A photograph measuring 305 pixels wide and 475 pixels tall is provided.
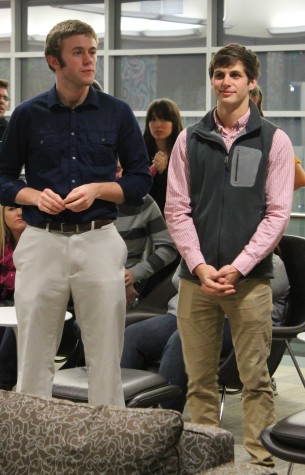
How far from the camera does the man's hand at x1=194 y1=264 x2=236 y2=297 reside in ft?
12.6

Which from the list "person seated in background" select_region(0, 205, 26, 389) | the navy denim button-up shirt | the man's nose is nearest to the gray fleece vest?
the man's nose

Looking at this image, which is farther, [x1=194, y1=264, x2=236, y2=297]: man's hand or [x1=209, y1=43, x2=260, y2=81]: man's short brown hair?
[x1=209, y1=43, x2=260, y2=81]: man's short brown hair

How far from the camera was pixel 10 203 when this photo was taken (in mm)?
3623

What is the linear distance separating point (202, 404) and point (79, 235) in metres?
0.99

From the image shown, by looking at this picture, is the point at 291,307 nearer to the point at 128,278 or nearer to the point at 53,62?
the point at 128,278

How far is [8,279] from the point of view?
5469mm

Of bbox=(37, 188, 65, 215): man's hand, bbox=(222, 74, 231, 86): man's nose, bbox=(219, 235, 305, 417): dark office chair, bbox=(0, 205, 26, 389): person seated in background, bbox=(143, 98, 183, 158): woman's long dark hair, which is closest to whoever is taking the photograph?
bbox=(37, 188, 65, 215): man's hand

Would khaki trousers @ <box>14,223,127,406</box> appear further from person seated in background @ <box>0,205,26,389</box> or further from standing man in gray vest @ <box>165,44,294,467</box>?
person seated in background @ <box>0,205,26,389</box>

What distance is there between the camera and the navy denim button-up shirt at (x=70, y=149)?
3.53 metres

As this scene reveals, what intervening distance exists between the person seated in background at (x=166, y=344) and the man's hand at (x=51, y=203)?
127cm

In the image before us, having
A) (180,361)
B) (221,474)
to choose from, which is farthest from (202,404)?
(221,474)

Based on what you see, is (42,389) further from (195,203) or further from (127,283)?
(127,283)

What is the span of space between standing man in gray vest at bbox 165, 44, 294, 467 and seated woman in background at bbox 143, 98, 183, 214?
163cm

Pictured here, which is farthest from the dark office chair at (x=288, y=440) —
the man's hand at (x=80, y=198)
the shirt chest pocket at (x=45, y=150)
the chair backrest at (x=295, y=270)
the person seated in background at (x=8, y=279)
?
the person seated in background at (x=8, y=279)
